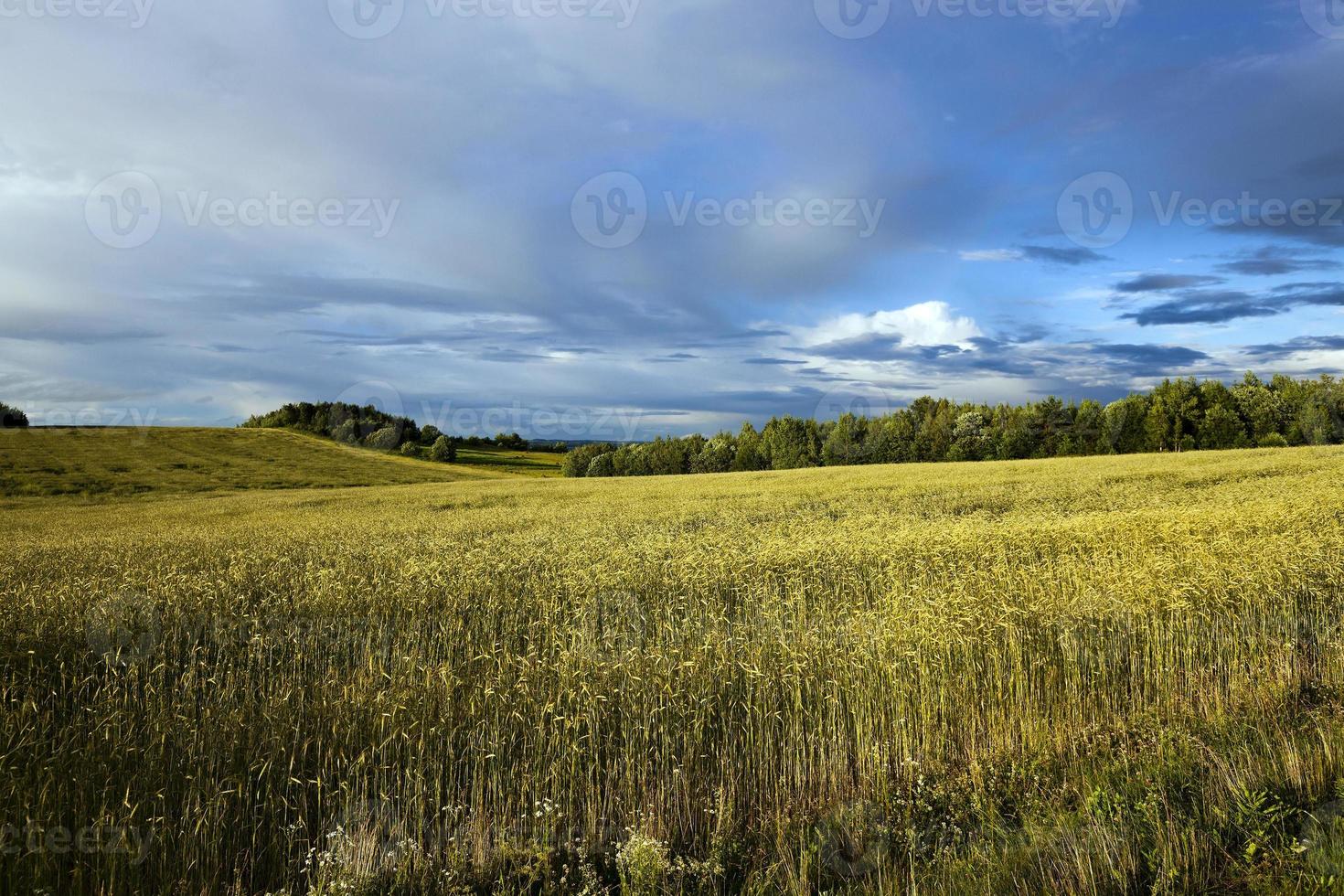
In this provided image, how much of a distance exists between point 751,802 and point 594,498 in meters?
31.2

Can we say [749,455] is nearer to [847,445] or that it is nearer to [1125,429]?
[847,445]

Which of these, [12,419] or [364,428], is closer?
[12,419]

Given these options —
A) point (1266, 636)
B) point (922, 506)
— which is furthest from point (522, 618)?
point (922, 506)

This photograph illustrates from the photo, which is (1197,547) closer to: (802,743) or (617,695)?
(802,743)

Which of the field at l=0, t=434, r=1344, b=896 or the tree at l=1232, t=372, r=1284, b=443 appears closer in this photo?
the field at l=0, t=434, r=1344, b=896

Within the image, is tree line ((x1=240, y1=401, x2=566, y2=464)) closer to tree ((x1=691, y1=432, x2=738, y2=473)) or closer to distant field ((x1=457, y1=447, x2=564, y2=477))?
distant field ((x1=457, y1=447, x2=564, y2=477))

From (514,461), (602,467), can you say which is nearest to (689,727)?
(602,467)

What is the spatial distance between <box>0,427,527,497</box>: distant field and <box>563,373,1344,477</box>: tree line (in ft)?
109

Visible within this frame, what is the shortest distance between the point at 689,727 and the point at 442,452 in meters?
85.2

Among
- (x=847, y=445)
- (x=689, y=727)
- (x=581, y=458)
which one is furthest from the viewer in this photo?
(x=581, y=458)

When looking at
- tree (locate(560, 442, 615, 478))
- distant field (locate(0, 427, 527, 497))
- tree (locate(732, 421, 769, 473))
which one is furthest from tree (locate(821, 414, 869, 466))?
distant field (locate(0, 427, 527, 497))

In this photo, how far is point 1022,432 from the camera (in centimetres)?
8262

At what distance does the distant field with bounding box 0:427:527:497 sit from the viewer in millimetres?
47438

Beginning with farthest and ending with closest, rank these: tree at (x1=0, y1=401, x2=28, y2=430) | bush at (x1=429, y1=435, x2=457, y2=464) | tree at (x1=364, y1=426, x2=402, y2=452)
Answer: tree at (x1=364, y1=426, x2=402, y2=452) < bush at (x1=429, y1=435, x2=457, y2=464) < tree at (x1=0, y1=401, x2=28, y2=430)
